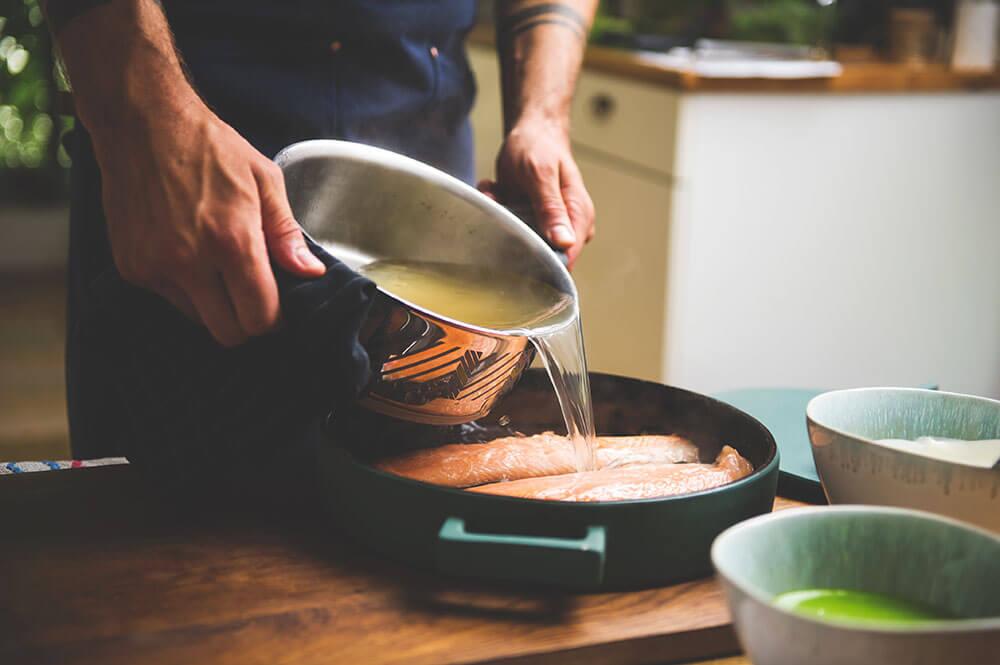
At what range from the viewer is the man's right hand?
805mm

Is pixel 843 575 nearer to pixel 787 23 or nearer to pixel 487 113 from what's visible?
pixel 787 23

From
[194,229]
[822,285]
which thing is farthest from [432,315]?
[822,285]

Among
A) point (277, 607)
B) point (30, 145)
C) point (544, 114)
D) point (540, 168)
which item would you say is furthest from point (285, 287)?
point (30, 145)

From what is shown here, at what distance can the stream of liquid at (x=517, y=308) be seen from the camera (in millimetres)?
956

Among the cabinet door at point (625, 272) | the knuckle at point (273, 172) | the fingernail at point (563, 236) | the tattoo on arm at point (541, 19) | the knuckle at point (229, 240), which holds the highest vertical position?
the tattoo on arm at point (541, 19)

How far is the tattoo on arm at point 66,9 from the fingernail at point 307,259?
34 centimetres

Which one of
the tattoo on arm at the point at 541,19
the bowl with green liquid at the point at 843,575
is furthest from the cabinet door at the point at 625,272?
the bowl with green liquid at the point at 843,575

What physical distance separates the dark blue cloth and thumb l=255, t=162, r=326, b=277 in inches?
0.5

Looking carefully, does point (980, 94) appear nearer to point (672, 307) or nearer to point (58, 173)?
point (672, 307)

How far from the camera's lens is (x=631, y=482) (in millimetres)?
898

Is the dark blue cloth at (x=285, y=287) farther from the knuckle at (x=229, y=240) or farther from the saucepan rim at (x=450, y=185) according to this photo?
the saucepan rim at (x=450, y=185)

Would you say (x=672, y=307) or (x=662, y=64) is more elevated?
(x=662, y=64)

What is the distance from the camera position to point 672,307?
2.45 metres

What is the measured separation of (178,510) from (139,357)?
0.53 feet
